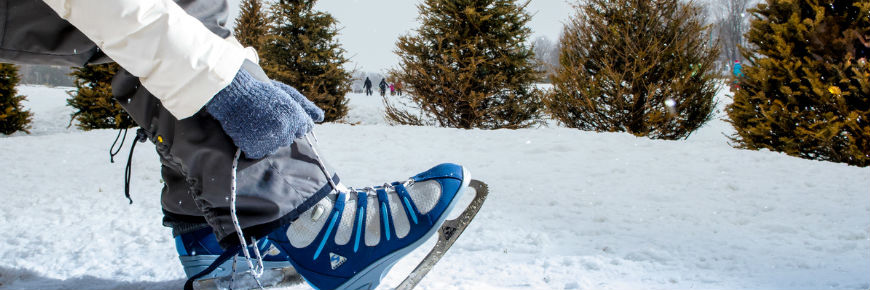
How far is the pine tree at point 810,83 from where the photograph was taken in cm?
374

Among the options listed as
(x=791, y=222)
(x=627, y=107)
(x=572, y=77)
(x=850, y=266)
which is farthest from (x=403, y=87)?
(x=850, y=266)

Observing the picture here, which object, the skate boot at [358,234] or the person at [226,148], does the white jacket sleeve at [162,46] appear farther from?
the skate boot at [358,234]

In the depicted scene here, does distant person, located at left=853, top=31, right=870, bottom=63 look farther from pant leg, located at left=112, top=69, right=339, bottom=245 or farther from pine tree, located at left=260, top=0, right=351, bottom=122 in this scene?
pine tree, located at left=260, top=0, right=351, bottom=122

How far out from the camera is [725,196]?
2.37 m

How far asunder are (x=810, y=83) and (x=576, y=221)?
333 centimetres

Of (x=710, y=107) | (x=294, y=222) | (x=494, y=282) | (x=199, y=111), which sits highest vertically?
(x=710, y=107)

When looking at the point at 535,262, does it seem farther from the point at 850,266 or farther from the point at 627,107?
the point at 627,107

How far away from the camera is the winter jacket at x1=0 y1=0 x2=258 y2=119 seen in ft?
2.46

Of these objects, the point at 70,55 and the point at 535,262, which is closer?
the point at 70,55

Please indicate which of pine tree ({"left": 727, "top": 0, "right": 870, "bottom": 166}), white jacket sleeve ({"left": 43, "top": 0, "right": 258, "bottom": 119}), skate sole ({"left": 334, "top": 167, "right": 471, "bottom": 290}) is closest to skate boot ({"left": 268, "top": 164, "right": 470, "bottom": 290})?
skate sole ({"left": 334, "top": 167, "right": 471, "bottom": 290})

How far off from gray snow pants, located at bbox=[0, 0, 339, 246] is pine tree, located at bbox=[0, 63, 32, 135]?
A: 9.35 meters

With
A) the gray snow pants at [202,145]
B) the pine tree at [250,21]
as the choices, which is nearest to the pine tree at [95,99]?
the pine tree at [250,21]

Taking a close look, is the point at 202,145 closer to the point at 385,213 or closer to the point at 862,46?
the point at 385,213

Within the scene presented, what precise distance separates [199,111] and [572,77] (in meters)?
5.30
